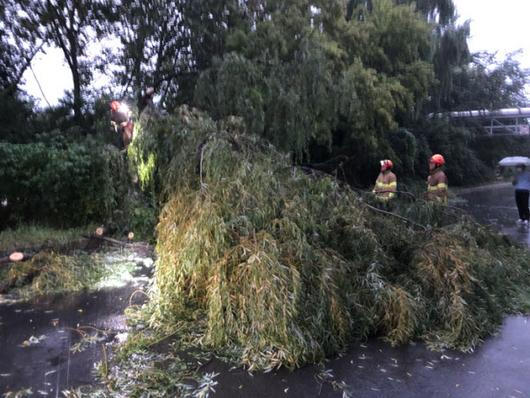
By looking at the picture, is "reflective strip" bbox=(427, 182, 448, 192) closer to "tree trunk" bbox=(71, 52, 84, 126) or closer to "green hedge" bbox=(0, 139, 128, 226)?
"green hedge" bbox=(0, 139, 128, 226)

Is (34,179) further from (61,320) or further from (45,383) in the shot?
(45,383)

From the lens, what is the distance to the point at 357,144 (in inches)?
684

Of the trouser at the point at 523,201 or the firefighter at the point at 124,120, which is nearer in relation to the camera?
the firefighter at the point at 124,120

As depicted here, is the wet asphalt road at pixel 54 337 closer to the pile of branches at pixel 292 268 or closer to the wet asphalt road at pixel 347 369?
the wet asphalt road at pixel 347 369

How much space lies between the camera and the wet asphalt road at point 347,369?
3426 mm

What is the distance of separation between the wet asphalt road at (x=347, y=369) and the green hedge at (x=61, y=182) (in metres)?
2.64

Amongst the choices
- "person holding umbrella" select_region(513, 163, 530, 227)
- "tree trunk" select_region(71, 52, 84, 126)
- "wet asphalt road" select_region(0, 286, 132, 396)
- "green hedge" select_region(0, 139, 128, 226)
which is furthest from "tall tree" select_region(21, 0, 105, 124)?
"person holding umbrella" select_region(513, 163, 530, 227)

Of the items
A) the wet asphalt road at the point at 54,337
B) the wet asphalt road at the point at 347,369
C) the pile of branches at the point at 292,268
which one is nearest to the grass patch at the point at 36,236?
the wet asphalt road at the point at 54,337

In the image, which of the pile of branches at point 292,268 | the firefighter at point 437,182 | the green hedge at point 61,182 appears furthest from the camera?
the firefighter at point 437,182

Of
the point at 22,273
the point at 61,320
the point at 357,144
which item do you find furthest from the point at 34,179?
the point at 357,144

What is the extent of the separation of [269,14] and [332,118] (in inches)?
127

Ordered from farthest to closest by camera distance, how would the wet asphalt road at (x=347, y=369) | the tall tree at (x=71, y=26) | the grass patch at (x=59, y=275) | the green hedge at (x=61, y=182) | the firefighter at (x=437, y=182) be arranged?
1. the tall tree at (x=71, y=26)
2. the firefighter at (x=437, y=182)
3. the green hedge at (x=61, y=182)
4. the grass patch at (x=59, y=275)
5. the wet asphalt road at (x=347, y=369)

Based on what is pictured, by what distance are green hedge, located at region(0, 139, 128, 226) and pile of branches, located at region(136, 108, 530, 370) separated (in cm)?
185

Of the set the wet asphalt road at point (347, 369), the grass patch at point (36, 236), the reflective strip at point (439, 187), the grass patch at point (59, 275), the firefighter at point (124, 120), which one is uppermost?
the firefighter at point (124, 120)
